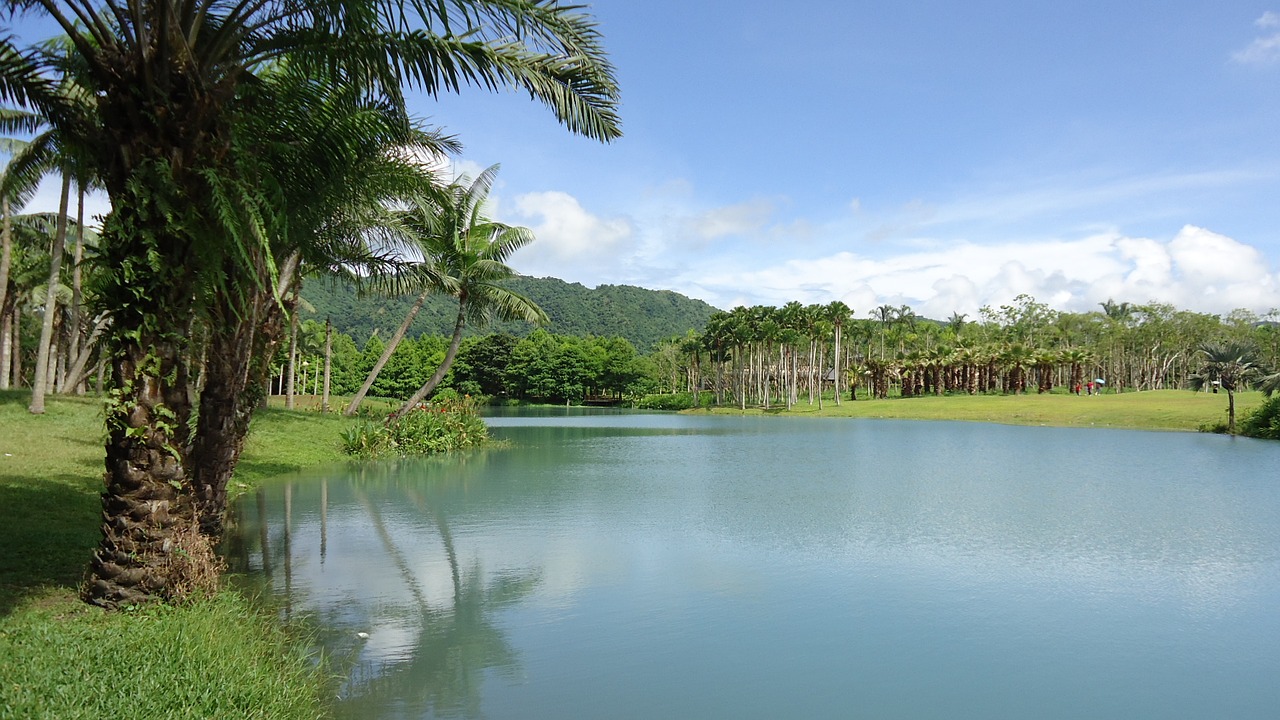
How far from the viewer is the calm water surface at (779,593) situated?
691 cm

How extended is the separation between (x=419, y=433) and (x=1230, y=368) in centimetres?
4046

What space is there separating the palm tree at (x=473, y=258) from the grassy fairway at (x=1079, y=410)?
37254mm

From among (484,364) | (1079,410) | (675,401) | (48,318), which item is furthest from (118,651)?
(484,364)

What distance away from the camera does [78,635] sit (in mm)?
5980

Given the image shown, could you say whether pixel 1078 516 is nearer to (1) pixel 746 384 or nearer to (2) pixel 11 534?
(2) pixel 11 534

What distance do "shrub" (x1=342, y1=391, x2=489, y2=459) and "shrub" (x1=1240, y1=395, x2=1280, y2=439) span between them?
37360 mm

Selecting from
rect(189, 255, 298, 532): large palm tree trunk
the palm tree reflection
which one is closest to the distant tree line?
rect(189, 255, 298, 532): large palm tree trunk

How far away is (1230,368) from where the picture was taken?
41125 millimetres

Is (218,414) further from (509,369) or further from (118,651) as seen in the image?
(509,369)

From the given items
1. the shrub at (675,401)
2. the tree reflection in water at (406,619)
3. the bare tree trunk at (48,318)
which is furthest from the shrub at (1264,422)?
the shrub at (675,401)

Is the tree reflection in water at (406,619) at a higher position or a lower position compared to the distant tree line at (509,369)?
lower

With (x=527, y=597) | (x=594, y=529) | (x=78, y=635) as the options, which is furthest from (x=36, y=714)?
(x=594, y=529)

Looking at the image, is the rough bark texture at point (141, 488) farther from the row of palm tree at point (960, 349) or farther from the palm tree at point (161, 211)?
the row of palm tree at point (960, 349)

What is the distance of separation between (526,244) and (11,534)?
2185 centimetres
